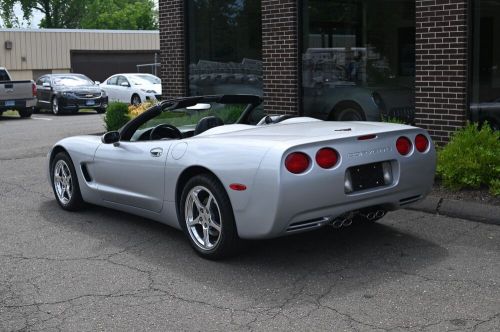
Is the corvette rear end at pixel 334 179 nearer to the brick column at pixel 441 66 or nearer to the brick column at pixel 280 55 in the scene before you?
the brick column at pixel 441 66

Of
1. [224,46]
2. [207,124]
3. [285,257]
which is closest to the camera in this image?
[285,257]

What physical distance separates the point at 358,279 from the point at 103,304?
1821 mm

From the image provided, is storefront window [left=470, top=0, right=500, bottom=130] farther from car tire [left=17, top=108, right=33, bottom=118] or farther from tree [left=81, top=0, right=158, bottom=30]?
tree [left=81, top=0, right=158, bottom=30]

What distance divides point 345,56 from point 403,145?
15.7 ft

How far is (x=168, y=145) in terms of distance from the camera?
6.30 meters

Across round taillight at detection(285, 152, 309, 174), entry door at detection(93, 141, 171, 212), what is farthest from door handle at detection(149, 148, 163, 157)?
round taillight at detection(285, 152, 309, 174)

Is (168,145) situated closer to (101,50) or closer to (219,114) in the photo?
(219,114)

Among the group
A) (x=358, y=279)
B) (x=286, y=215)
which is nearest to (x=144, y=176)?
(x=286, y=215)

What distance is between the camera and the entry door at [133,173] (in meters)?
6.36

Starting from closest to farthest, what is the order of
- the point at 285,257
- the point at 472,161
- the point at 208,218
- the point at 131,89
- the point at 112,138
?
the point at 208,218, the point at 285,257, the point at 112,138, the point at 472,161, the point at 131,89

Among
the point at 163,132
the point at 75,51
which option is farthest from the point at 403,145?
the point at 75,51

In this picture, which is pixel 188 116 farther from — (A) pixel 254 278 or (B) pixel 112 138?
(A) pixel 254 278

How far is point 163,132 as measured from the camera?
6934mm

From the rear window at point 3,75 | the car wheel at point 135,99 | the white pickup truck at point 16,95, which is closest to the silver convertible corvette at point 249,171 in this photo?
the white pickup truck at point 16,95
